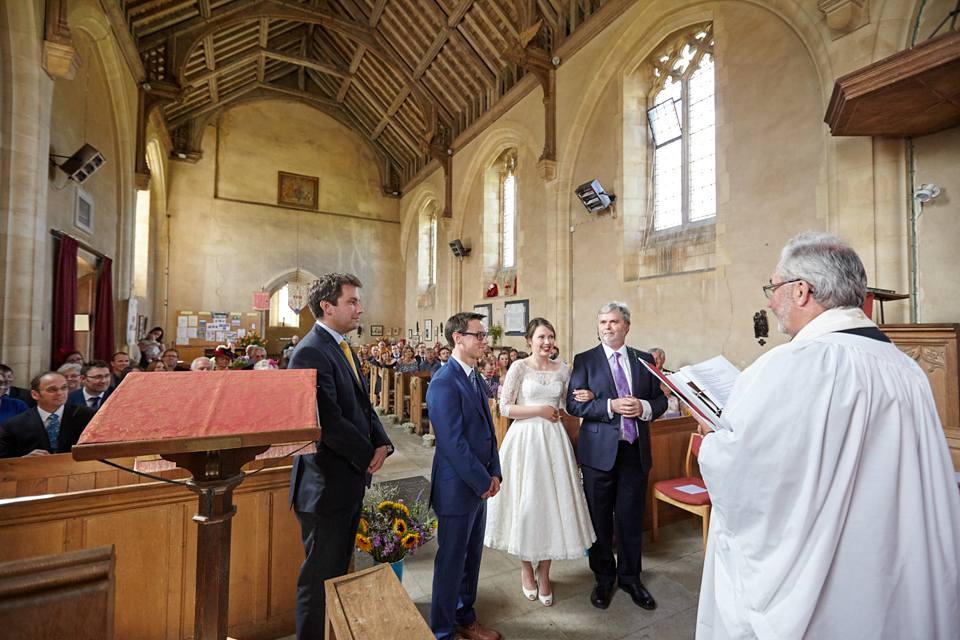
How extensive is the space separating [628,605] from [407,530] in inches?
48.5

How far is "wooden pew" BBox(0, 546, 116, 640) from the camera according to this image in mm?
840

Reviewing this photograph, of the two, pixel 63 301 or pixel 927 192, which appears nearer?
pixel 927 192

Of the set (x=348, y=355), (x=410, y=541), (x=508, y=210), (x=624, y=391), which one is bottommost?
(x=410, y=541)

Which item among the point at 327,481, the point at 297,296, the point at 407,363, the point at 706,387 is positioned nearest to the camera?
the point at 706,387

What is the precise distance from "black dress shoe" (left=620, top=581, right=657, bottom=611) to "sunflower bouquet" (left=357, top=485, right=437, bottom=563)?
1137 millimetres

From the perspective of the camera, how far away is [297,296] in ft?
42.4

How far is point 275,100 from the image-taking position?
13469mm

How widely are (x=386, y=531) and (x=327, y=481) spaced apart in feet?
2.26

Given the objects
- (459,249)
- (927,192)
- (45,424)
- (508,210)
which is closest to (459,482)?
(45,424)

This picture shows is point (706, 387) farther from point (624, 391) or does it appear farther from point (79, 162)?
point (79, 162)

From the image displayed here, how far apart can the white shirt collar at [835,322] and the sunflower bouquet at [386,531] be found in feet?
6.31

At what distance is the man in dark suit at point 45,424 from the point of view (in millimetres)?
2777

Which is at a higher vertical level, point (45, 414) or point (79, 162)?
point (79, 162)

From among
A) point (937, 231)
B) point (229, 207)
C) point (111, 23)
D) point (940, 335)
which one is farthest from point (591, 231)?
point (229, 207)
